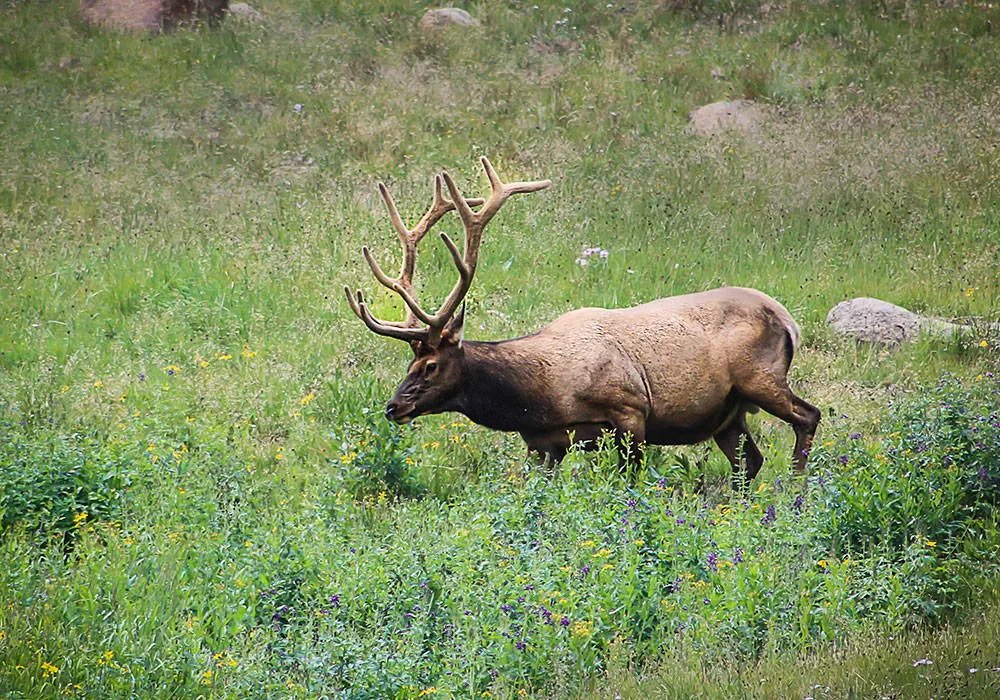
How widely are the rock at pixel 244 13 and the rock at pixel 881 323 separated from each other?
11.3m

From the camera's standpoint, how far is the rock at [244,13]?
67.5ft

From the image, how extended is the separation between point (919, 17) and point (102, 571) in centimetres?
1614

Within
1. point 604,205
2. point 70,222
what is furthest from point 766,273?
point 70,222

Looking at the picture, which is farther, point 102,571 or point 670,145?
point 670,145

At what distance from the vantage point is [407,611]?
6.93 metres

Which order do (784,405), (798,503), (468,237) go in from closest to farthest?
(798,503), (468,237), (784,405)

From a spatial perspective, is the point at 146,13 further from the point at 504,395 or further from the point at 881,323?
the point at 504,395

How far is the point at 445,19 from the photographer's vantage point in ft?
67.2

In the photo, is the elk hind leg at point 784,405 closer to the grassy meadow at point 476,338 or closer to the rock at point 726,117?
the grassy meadow at point 476,338

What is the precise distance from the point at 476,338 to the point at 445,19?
9928 mm

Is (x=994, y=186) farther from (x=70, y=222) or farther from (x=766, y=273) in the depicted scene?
(x=70, y=222)

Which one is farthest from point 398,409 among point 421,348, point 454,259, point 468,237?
point 468,237

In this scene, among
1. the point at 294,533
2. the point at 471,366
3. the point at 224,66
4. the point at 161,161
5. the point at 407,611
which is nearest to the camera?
the point at 407,611

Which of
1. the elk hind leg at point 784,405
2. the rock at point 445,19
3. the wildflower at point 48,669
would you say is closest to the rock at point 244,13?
the rock at point 445,19
